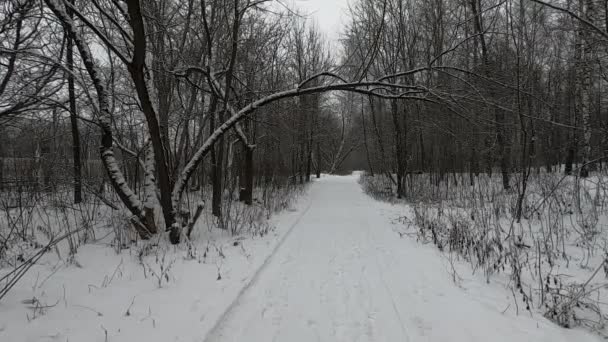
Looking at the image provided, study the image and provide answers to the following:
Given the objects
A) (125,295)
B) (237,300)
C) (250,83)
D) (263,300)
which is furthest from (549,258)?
(250,83)

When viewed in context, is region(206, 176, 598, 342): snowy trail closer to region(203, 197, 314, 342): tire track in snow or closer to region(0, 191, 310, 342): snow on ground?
region(203, 197, 314, 342): tire track in snow

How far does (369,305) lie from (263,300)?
1.11 metres

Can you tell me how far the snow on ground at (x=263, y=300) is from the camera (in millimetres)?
2496

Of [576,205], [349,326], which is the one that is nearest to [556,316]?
[349,326]

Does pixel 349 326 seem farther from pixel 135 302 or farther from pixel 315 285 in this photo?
pixel 135 302

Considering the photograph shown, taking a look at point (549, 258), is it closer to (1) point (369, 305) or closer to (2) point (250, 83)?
(1) point (369, 305)

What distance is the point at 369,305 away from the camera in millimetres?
3051

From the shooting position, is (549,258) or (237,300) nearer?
(237,300)

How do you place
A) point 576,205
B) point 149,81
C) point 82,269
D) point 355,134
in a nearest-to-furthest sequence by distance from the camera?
1. point 82,269
2. point 149,81
3. point 576,205
4. point 355,134

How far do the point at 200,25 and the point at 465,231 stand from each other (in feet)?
25.9

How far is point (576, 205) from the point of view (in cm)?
599

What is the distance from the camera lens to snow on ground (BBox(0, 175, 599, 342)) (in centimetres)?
250

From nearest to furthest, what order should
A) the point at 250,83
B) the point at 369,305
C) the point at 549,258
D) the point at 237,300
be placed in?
the point at 369,305
the point at 237,300
the point at 549,258
the point at 250,83

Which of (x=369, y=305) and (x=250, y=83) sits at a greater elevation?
(x=250, y=83)
